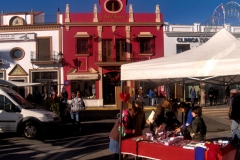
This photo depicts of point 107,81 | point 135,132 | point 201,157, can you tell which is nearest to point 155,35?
point 107,81

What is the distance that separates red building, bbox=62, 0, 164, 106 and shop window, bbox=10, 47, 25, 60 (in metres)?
4.04

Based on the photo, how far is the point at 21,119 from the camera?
11.0 metres

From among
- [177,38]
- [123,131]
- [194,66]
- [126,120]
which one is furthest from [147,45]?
[194,66]

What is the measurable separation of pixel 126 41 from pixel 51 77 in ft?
25.5

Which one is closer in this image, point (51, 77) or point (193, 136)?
point (193, 136)

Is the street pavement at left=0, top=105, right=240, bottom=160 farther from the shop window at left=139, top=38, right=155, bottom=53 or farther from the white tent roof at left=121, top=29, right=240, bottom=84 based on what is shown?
the shop window at left=139, top=38, right=155, bottom=53

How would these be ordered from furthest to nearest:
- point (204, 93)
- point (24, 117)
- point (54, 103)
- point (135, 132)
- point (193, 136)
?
point (204, 93) → point (54, 103) → point (24, 117) → point (135, 132) → point (193, 136)

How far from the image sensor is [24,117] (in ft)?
36.1

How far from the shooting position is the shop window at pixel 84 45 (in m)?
29.3

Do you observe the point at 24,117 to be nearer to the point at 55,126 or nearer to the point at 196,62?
the point at 55,126

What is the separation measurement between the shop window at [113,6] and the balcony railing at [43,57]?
6.63 m

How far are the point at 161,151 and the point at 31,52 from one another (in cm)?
2489

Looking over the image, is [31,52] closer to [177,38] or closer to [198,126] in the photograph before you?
[177,38]

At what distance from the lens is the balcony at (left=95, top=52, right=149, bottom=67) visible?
2855 centimetres
